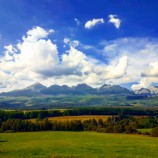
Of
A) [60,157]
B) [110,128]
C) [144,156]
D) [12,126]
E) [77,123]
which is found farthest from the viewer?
[77,123]

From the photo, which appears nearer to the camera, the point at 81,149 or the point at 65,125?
the point at 81,149

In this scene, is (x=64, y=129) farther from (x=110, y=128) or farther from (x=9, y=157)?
(x=9, y=157)

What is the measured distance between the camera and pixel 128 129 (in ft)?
451

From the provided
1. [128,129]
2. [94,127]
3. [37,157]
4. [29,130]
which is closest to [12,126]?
[29,130]

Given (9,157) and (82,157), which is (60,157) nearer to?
(82,157)

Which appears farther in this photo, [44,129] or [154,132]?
[44,129]

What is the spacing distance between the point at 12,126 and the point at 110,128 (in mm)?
51566

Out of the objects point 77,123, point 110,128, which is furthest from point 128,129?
point 77,123

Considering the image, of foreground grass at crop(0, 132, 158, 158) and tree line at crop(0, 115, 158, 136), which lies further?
tree line at crop(0, 115, 158, 136)

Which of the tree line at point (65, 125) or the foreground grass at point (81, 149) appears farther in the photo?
the tree line at point (65, 125)

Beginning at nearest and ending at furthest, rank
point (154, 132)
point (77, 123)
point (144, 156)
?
1. point (144, 156)
2. point (154, 132)
3. point (77, 123)

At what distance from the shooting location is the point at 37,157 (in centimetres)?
5344

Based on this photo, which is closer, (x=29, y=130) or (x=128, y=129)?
(x=128, y=129)

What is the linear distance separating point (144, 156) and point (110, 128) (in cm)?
9155
